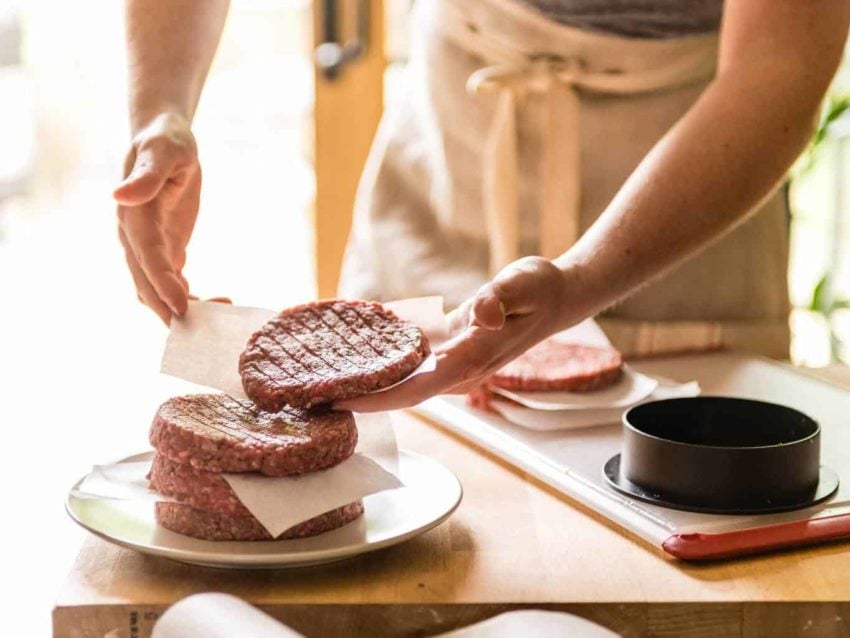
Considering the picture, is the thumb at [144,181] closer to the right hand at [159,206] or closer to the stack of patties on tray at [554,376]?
the right hand at [159,206]

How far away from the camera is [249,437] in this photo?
3.21 feet

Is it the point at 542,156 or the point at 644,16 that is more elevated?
the point at 644,16

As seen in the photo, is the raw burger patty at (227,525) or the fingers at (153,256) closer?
the raw burger patty at (227,525)

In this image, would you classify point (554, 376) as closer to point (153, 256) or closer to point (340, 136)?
point (153, 256)

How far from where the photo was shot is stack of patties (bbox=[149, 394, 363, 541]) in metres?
0.95

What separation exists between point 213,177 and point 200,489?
8.03ft

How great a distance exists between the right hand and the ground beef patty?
0.14 m

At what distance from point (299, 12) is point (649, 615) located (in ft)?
7.83

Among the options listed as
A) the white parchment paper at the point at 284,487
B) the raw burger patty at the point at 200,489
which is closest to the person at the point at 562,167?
the white parchment paper at the point at 284,487

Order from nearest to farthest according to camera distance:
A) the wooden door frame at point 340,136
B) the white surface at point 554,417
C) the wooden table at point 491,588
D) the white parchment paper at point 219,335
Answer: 1. the wooden table at point 491,588
2. the white parchment paper at point 219,335
3. the white surface at point 554,417
4. the wooden door frame at point 340,136

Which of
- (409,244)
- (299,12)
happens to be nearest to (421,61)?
(409,244)

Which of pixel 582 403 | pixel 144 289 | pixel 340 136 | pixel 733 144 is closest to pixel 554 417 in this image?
pixel 582 403

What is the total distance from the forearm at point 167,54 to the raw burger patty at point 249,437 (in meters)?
0.43

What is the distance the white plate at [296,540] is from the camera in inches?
36.7
